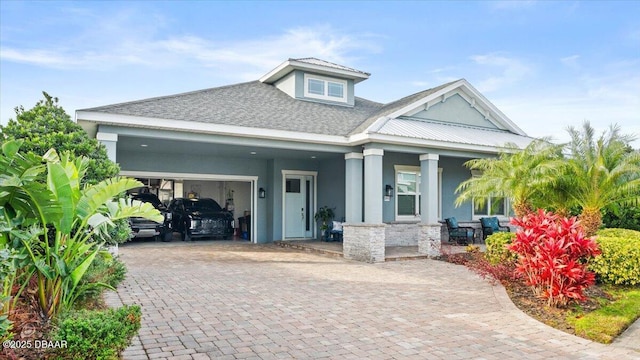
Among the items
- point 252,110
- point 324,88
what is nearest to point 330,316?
point 252,110

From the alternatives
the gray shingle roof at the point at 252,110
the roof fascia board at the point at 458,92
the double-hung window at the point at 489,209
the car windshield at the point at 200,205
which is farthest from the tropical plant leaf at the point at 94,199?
the double-hung window at the point at 489,209

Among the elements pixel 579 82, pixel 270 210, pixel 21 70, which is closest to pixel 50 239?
pixel 21 70

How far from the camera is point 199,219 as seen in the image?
16.7 metres

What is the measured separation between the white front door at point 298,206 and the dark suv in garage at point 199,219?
8.44 ft

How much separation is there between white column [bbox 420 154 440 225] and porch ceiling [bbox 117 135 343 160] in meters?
2.99

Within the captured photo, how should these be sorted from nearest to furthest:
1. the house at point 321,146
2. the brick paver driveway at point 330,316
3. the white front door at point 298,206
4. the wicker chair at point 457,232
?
the brick paver driveway at point 330,316 < the house at point 321,146 < the wicker chair at point 457,232 < the white front door at point 298,206

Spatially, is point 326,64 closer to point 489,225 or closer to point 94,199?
point 489,225

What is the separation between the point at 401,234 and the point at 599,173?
641 cm

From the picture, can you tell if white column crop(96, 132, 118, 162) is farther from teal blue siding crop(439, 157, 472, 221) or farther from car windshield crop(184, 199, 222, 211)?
teal blue siding crop(439, 157, 472, 221)

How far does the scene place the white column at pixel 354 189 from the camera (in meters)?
12.4

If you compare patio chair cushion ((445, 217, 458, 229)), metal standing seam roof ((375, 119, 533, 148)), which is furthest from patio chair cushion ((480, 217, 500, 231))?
metal standing seam roof ((375, 119, 533, 148))

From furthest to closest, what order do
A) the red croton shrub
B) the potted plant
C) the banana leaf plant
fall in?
the potted plant
the red croton shrub
the banana leaf plant

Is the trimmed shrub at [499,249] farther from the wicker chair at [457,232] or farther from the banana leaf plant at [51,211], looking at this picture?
the banana leaf plant at [51,211]

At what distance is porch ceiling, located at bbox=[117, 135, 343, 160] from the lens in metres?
11.8
